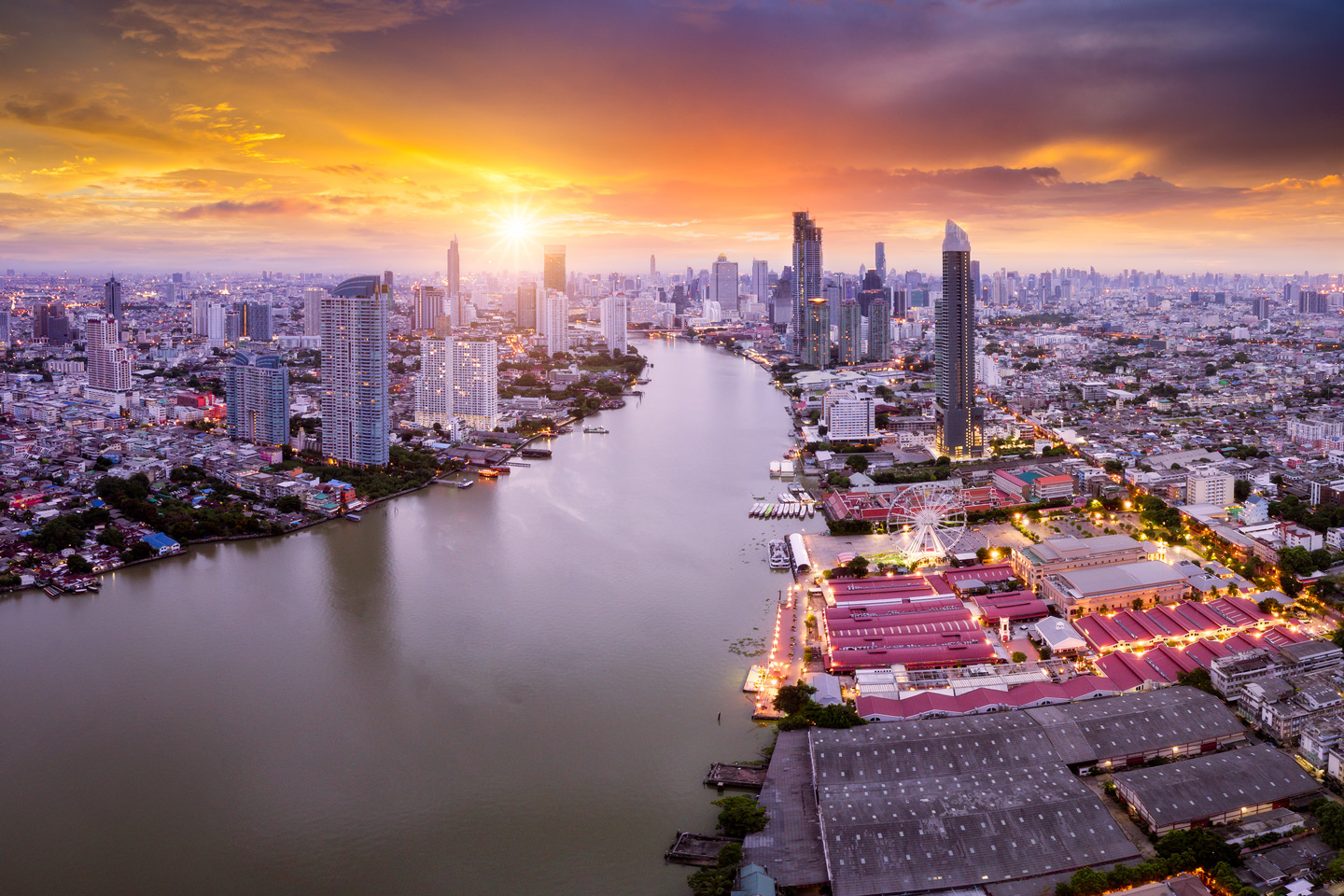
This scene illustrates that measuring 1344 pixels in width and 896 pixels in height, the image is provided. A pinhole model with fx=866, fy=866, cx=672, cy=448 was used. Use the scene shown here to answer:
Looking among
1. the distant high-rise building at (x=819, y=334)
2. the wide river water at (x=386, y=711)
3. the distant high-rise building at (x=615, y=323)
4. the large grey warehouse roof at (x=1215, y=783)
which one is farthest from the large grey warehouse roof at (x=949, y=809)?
the distant high-rise building at (x=615, y=323)

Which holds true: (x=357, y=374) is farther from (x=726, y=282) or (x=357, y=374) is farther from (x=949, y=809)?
(x=726, y=282)

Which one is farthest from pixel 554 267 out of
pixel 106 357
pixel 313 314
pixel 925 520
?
pixel 925 520

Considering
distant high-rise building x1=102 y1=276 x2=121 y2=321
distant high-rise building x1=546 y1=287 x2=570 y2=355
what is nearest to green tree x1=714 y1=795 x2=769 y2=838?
distant high-rise building x1=546 y1=287 x2=570 y2=355

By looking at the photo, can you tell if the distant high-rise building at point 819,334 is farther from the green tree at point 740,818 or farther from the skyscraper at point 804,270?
the green tree at point 740,818

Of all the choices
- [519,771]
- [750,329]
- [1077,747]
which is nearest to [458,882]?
[519,771]

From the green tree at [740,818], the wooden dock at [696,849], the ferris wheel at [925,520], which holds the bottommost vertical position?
the wooden dock at [696,849]

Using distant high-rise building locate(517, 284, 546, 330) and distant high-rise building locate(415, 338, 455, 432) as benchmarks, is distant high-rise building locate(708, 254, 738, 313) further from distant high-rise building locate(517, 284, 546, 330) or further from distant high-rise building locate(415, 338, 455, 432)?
distant high-rise building locate(415, 338, 455, 432)

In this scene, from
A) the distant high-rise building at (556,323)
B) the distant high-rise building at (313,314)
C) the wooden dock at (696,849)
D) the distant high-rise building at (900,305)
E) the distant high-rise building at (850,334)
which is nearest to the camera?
the wooden dock at (696,849)
